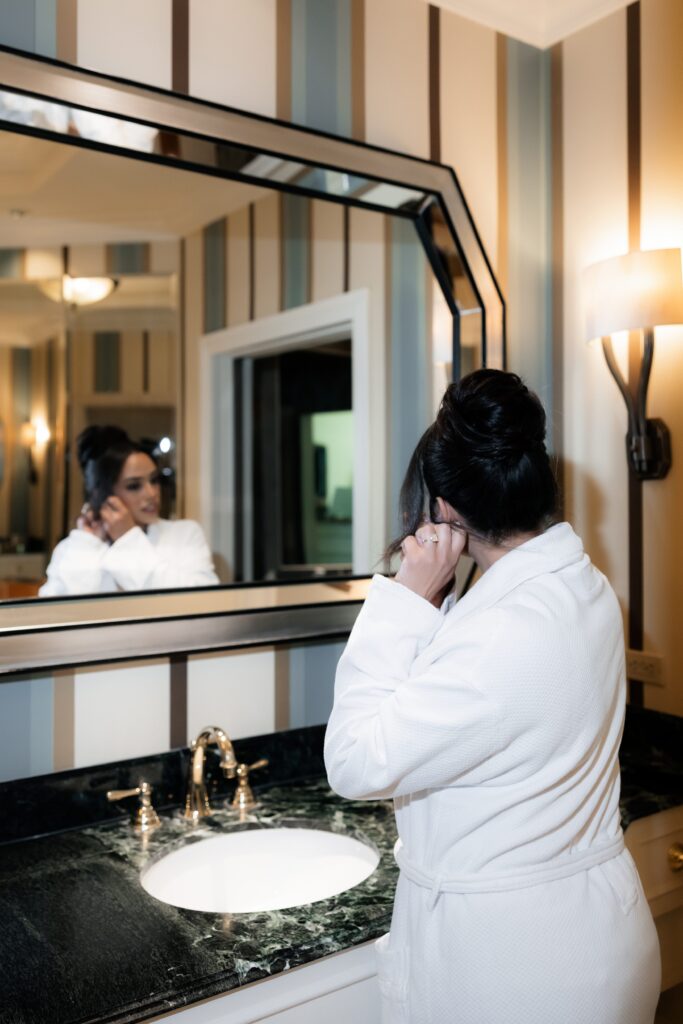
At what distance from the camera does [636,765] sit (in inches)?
77.7

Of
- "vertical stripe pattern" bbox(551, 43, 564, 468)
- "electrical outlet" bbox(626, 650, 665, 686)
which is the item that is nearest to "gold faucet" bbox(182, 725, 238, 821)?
"electrical outlet" bbox(626, 650, 665, 686)

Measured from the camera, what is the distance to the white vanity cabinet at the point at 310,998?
1130mm

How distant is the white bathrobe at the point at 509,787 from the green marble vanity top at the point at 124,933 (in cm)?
15

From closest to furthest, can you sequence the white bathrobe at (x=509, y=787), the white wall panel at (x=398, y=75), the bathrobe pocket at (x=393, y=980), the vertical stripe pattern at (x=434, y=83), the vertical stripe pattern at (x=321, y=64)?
the white bathrobe at (x=509, y=787) → the bathrobe pocket at (x=393, y=980) → the vertical stripe pattern at (x=321, y=64) → the white wall panel at (x=398, y=75) → the vertical stripe pattern at (x=434, y=83)

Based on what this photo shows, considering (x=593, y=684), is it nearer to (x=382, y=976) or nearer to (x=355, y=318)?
(x=382, y=976)

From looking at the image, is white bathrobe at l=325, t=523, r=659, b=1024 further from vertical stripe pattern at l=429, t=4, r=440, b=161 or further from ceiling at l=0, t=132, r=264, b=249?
vertical stripe pattern at l=429, t=4, r=440, b=161

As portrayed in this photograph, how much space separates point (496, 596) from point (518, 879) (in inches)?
13.5

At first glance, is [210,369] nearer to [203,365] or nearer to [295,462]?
[203,365]

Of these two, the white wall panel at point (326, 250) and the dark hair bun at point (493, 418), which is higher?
the white wall panel at point (326, 250)

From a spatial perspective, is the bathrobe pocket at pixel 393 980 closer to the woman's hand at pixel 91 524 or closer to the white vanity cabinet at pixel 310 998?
the white vanity cabinet at pixel 310 998

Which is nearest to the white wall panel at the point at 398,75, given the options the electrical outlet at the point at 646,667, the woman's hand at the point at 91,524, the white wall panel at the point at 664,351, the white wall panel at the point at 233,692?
the white wall panel at the point at 664,351

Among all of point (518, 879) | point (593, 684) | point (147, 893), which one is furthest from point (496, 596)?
point (147, 893)

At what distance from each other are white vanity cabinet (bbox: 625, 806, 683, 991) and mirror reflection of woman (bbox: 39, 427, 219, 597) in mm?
955

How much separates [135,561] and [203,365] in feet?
1.34
